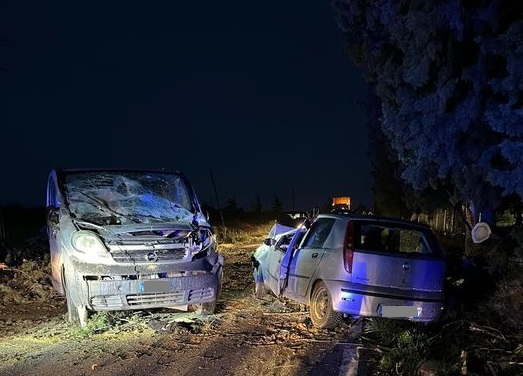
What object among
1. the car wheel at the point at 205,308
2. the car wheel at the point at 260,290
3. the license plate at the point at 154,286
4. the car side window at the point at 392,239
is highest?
the car side window at the point at 392,239

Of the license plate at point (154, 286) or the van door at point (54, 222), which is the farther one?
the van door at point (54, 222)

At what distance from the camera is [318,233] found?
7941mm

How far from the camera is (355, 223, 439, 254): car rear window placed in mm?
7293

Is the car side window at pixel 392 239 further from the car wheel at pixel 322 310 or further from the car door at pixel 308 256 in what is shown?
the car wheel at pixel 322 310

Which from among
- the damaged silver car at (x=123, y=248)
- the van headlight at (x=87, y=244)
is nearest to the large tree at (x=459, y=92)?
the damaged silver car at (x=123, y=248)

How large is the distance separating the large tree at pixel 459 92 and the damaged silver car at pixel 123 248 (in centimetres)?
438

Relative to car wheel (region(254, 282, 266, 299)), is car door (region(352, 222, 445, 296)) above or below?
above

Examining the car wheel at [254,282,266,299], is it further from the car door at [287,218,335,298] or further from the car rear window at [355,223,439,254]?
the car rear window at [355,223,439,254]

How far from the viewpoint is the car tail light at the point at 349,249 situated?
273 inches

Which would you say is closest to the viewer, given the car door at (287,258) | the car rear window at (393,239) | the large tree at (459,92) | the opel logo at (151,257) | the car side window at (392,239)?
the opel logo at (151,257)

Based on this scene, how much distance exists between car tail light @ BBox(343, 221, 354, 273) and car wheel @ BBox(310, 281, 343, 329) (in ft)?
1.51

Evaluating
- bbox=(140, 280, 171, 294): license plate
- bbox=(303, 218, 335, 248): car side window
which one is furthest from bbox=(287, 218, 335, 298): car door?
bbox=(140, 280, 171, 294): license plate

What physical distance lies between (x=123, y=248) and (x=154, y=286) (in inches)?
24.1

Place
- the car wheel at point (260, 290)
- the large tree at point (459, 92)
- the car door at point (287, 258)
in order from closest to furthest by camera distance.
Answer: the large tree at point (459, 92) → the car door at point (287, 258) → the car wheel at point (260, 290)
